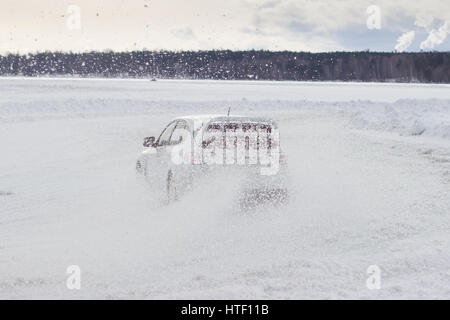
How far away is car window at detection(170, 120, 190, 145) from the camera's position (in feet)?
33.3

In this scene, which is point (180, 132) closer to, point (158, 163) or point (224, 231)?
point (158, 163)

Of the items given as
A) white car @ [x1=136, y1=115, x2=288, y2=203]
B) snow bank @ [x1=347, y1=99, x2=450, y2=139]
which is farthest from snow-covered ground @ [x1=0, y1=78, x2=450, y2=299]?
snow bank @ [x1=347, y1=99, x2=450, y2=139]

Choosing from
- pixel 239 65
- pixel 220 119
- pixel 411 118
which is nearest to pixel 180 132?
pixel 220 119

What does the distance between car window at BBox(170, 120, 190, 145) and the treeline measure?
486 feet

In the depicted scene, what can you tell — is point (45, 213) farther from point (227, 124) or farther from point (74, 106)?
point (74, 106)

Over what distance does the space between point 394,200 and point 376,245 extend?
10.7ft

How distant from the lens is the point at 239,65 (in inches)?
6826

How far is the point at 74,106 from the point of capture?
35469mm

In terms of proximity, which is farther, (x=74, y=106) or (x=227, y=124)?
(x=74, y=106)

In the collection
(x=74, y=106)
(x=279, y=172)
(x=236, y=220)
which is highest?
(x=74, y=106)

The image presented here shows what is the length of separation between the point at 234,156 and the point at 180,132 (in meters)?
1.74
